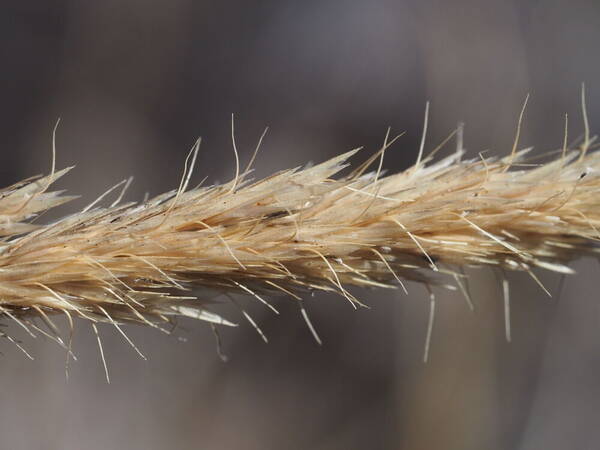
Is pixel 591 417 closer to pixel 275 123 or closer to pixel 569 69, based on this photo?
pixel 569 69

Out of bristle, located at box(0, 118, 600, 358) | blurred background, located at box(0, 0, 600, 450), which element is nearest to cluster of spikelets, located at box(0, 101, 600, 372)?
bristle, located at box(0, 118, 600, 358)

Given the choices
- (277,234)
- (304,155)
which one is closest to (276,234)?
(277,234)

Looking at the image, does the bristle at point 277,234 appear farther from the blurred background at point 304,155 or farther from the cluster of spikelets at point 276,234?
the blurred background at point 304,155

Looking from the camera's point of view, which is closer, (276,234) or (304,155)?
(276,234)

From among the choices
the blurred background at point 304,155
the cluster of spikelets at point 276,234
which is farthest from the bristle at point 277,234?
the blurred background at point 304,155

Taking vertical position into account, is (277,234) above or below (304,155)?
above

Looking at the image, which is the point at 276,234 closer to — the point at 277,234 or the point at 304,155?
the point at 277,234
